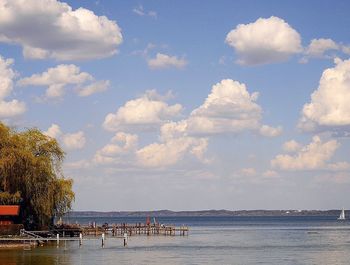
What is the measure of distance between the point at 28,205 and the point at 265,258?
1183 inches

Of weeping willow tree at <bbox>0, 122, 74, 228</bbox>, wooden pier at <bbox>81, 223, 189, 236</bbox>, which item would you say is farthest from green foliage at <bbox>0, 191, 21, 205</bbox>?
wooden pier at <bbox>81, 223, 189, 236</bbox>

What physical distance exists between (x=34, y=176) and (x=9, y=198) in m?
3.99

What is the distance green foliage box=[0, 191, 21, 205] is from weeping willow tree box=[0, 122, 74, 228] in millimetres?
1098

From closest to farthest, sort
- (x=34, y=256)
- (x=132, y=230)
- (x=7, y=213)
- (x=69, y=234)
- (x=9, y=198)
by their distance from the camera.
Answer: (x=34, y=256)
(x=7, y=213)
(x=9, y=198)
(x=69, y=234)
(x=132, y=230)

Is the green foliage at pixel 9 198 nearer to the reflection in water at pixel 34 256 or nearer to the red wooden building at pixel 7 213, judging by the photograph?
the red wooden building at pixel 7 213

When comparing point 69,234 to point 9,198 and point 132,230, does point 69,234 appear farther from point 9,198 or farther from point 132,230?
point 132,230

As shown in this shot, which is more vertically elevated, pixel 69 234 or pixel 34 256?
pixel 69 234

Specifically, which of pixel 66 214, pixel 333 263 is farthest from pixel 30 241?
pixel 333 263

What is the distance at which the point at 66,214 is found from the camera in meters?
82.0

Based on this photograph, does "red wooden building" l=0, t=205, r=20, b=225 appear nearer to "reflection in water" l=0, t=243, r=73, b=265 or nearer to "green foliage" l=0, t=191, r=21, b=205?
"green foliage" l=0, t=191, r=21, b=205

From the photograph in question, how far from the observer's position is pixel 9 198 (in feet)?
238

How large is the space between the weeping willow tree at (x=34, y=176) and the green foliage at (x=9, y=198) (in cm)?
110

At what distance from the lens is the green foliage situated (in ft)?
237

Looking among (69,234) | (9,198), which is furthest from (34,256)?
(69,234)
